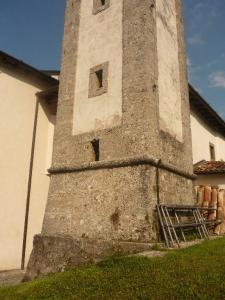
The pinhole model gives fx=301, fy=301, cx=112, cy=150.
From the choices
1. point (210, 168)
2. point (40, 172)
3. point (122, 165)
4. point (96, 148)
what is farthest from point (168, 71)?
point (40, 172)

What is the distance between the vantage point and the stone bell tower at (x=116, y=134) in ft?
23.4

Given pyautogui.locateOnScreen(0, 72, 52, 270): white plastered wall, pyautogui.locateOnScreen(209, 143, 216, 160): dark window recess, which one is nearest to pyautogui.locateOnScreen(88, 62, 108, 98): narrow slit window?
pyautogui.locateOnScreen(0, 72, 52, 270): white plastered wall

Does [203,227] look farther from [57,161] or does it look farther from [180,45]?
[180,45]

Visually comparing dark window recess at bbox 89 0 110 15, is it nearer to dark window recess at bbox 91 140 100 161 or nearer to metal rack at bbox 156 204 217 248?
dark window recess at bbox 91 140 100 161

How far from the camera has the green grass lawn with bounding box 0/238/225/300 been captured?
148 inches

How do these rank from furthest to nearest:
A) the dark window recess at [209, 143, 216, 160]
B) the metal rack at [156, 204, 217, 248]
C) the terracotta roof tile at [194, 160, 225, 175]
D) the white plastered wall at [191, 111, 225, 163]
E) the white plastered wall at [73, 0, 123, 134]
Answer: the dark window recess at [209, 143, 216, 160] < the white plastered wall at [191, 111, 225, 163] < the terracotta roof tile at [194, 160, 225, 175] < the white plastered wall at [73, 0, 123, 134] < the metal rack at [156, 204, 217, 248]

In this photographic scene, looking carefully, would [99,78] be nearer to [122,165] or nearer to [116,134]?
[116,134]

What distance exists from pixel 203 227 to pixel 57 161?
4534 millimetres

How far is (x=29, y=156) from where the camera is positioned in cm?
1093

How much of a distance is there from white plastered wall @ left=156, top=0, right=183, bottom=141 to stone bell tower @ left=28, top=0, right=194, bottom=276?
33mm

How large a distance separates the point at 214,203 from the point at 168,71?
14.2 ft

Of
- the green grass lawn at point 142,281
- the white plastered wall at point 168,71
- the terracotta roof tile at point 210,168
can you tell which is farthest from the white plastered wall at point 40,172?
the terracotta roof tile at point 210,168

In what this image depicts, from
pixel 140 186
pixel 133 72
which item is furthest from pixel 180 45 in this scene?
pixel 140 186

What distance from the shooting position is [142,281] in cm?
418
